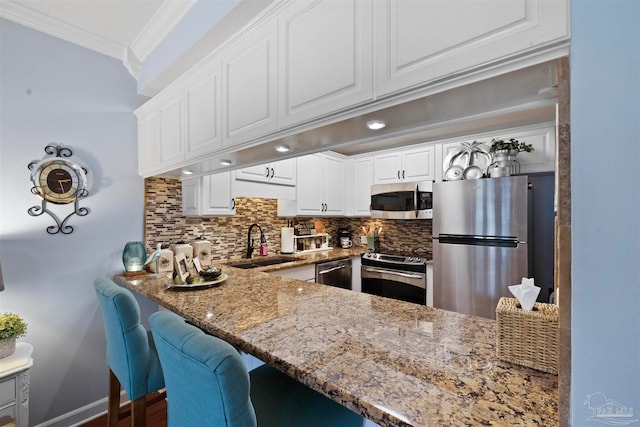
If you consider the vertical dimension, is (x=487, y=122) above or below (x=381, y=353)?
above

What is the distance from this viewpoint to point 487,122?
2.74m

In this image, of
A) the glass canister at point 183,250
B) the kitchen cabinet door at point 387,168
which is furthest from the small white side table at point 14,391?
the kitchen cabinet door at point 387,168

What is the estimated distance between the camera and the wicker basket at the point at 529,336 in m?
0.77

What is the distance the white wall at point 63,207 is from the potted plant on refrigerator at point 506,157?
316 cm

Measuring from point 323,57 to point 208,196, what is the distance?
5.88 ft

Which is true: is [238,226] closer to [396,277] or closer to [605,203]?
[396,277]

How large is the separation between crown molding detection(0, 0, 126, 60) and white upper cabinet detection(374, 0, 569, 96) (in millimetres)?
2295

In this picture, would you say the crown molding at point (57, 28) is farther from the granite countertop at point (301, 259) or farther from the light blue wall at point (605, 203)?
the light blue wall at point (605, 203)

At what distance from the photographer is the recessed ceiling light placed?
1103mm

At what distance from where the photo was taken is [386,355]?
0.89m

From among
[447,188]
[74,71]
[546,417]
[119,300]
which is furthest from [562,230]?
[74,71]

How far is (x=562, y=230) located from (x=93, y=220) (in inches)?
108

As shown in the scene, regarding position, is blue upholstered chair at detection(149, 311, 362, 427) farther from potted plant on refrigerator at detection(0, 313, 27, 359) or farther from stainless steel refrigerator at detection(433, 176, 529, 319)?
stainless steel refrigerator at detection(433, 176, 529, 319)

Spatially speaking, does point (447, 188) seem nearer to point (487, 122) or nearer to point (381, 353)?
point (487, 122)
